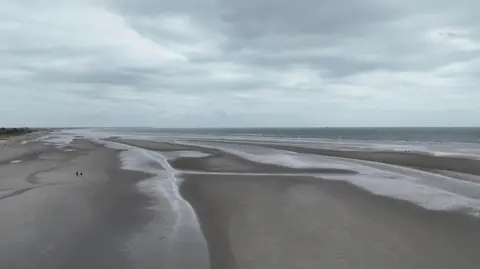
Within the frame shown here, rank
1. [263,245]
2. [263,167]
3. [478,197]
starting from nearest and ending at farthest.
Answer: [263,245] < [478,197] < [263,167]

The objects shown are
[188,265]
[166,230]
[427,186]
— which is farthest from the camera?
[427,186]

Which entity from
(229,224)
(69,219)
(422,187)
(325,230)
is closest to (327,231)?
(325,230)

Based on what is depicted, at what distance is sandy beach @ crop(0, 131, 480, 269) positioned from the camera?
6660 millimetres

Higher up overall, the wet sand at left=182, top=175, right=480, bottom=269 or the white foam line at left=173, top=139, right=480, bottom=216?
the white foam line at left=173, top=139, right=480, bottom=216


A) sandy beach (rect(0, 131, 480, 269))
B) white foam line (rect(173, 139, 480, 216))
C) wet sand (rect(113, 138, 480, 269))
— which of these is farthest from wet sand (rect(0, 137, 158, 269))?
white foam line (rect(173, 139, 480, 216))

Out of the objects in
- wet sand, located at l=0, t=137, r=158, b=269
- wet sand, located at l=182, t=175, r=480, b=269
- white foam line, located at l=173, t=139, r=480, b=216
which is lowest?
wet sand, located at l=0, t=137, r=158, b=269

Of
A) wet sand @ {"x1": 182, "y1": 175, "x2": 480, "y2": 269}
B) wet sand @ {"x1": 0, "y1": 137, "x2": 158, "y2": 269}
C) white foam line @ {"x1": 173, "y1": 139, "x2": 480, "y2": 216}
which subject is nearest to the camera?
wet sand @ {"x1": 182, "y1": 175, "x2": 480, "y2": 269}

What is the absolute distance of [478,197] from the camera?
12438 mm

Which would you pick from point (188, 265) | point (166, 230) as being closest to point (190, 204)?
point (166, 230)

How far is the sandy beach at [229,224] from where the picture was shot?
262 inches

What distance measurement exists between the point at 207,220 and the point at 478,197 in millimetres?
8936

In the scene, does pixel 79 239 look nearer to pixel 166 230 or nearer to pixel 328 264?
pixel 166 230

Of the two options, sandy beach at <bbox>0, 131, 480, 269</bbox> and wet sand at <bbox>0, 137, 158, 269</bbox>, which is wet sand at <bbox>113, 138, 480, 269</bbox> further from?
wet sand at <bbox>0, 137, 158, 269</bbox>

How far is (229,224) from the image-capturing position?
888 cm
